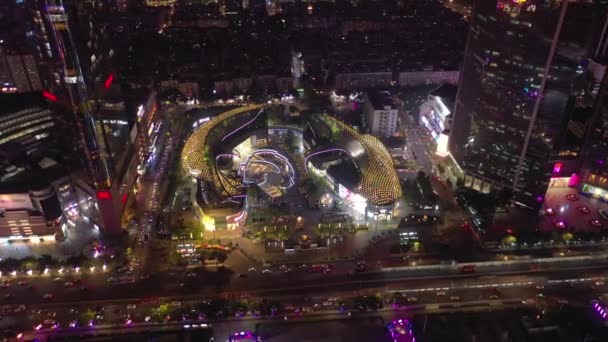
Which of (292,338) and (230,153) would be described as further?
(230,153)

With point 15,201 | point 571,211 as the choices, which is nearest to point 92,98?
point 15,201

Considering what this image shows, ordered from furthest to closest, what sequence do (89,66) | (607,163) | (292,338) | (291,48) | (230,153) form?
(291,48)
(230,153)
(607,163)
(89,66)
(292,338)

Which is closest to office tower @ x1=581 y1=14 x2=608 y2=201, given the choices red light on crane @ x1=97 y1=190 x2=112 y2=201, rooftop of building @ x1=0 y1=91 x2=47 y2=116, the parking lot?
the parking lot

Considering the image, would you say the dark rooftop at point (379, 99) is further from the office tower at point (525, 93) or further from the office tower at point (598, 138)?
the office tower at point (598, 138)

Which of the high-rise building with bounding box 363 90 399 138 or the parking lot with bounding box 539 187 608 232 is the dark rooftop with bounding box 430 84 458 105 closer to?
the high-rise building with bounding box 363 90 399 138

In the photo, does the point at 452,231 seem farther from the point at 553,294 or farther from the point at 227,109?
the point at 227,109

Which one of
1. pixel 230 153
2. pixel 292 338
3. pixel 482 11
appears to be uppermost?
A: pixel 482 11

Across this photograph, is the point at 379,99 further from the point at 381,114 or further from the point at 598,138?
the point at 598,138

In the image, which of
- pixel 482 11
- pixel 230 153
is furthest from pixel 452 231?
pixel 230 153

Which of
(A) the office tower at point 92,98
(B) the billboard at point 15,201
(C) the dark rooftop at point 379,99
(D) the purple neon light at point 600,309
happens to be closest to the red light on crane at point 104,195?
(A) the office tower at point 92,98
